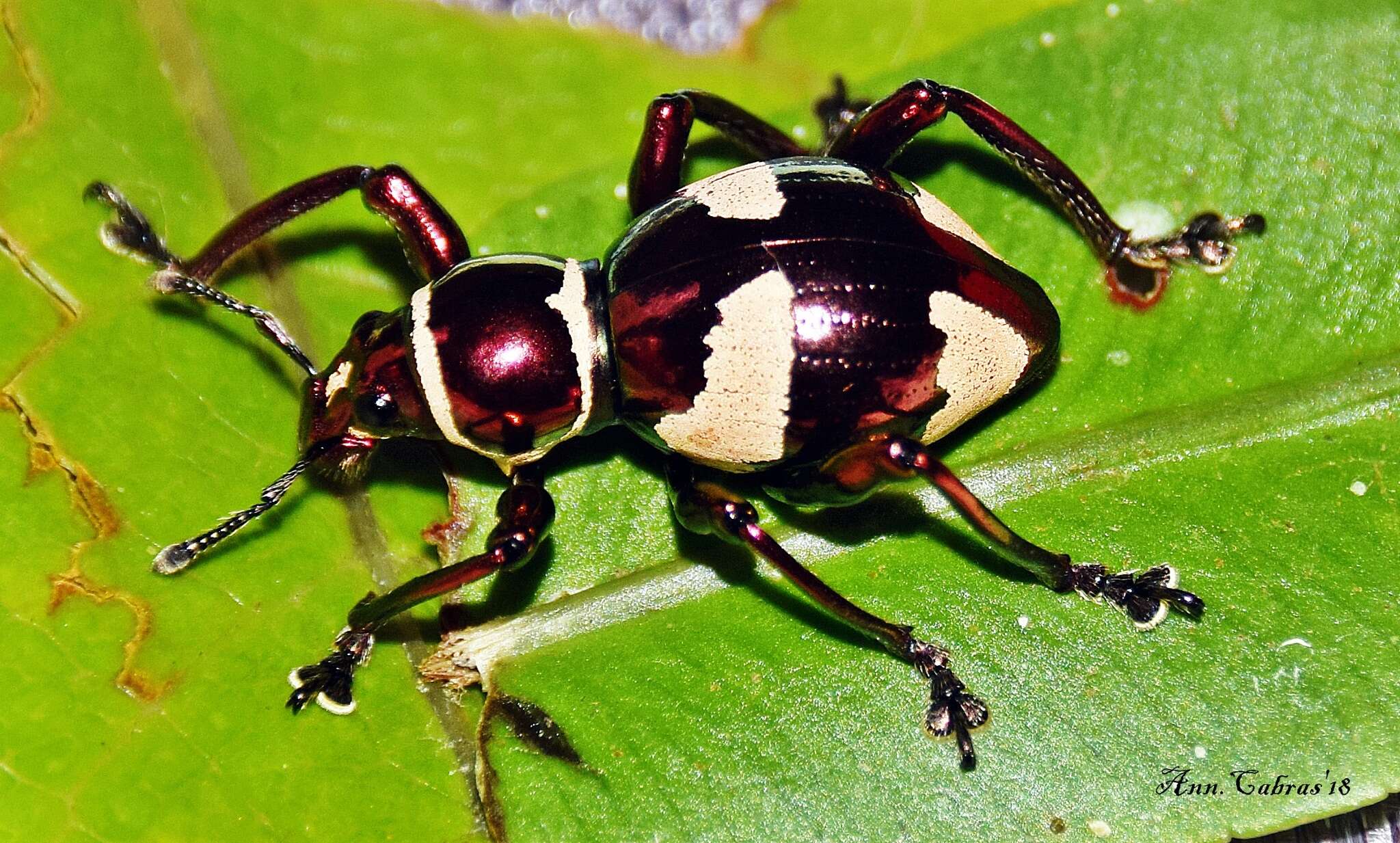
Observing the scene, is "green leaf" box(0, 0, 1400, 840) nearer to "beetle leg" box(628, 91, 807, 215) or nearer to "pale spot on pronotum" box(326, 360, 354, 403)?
"beetle leg" box(628, 91, 807, 215)

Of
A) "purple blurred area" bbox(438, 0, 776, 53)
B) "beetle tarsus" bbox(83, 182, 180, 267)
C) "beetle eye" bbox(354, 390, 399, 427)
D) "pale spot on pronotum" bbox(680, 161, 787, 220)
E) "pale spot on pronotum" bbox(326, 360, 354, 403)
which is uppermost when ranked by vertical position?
"purple blurred area" bbox(438, 0, 776, 53)

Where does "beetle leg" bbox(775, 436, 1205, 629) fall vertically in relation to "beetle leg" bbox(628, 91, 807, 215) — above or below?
below

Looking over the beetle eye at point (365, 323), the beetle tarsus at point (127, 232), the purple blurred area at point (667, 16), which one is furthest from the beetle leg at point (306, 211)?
the purple blurred area at point (667, 16)

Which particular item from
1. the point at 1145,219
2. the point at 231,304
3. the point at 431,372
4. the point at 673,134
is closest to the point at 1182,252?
the point at 1145,219

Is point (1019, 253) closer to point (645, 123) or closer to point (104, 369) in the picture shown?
point (645, 123)

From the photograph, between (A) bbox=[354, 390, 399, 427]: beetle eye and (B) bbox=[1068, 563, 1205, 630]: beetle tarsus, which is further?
(A) bbox=[354, 390, 399, 427]: beetle eye

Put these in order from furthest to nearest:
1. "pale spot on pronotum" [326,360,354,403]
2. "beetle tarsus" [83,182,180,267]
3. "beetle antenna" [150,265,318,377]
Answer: "beetle tarsus" [83,182,180,267], "beetle antenna" [150,265,318,377], "pale spot on pronotum" [326,360,354,403]

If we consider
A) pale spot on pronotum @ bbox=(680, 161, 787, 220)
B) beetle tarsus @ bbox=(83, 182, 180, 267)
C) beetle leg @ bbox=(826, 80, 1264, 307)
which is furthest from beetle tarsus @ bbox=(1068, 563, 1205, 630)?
beetle tarsus @ bbox=(83, 182, 180, 267)
